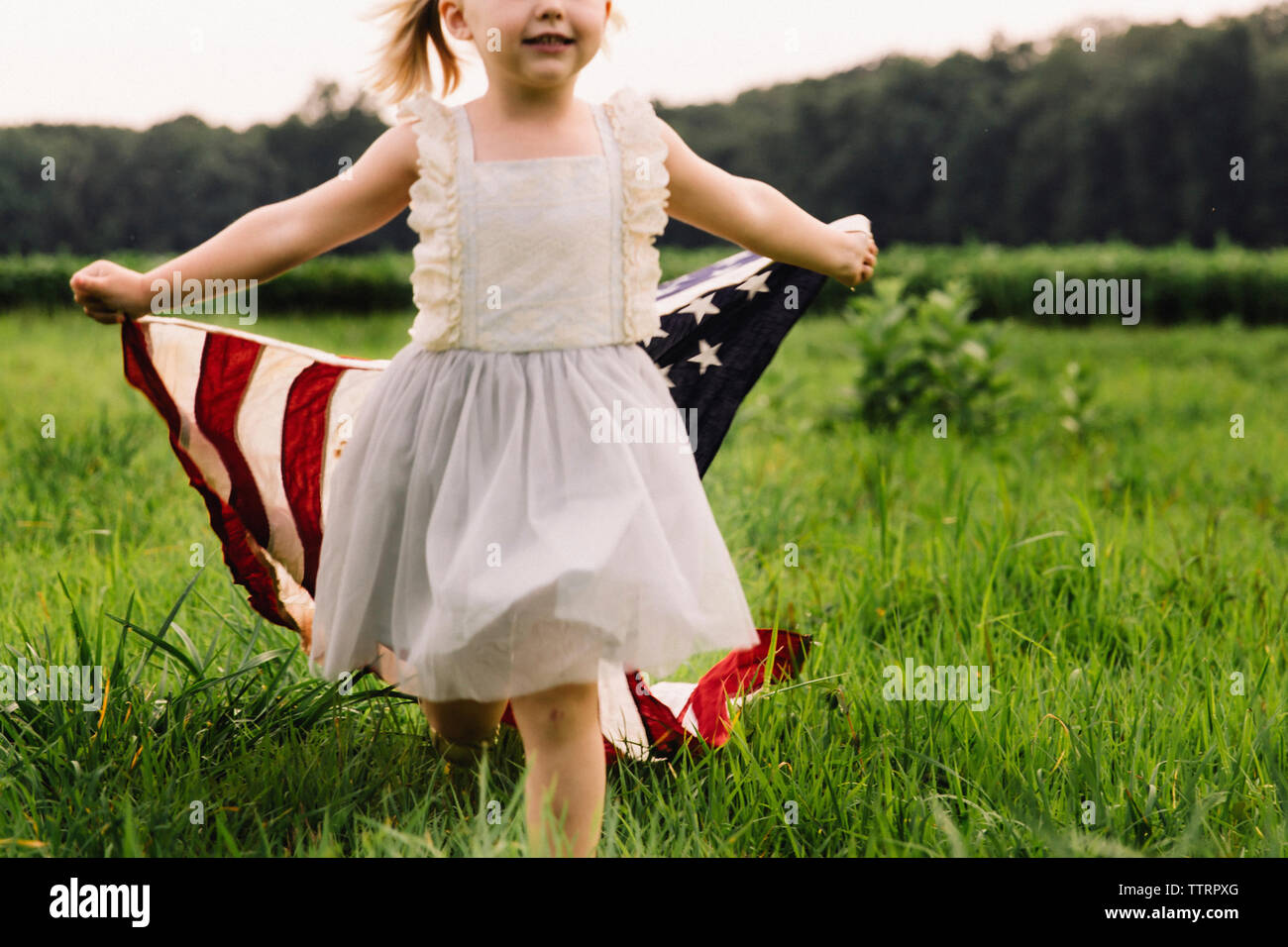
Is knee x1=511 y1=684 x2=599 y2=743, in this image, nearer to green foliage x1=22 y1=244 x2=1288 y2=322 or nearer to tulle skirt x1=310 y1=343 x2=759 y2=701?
tulle skirt x1=310 y1=343 x2=759 y2=701

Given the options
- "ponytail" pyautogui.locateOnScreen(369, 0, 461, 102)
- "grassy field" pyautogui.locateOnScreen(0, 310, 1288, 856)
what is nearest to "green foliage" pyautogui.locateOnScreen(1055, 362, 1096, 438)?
"grassy field" pyautogui.locateOnScreen(0, 310, 1288, 856)

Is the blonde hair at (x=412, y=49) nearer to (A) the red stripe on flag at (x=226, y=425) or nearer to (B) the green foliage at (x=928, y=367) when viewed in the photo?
(A) the red stripe on flag at (x=226, y=425)

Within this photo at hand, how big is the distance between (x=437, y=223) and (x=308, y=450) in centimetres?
79

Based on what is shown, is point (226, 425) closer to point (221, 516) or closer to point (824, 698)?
point (221, 516)

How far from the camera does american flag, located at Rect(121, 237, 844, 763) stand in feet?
7.56

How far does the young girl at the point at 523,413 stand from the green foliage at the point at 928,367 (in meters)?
3.87

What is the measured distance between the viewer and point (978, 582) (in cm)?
304

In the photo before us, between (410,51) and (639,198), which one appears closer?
(639,198)

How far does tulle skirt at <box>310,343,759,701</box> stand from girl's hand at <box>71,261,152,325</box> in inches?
17.7

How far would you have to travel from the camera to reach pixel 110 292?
1.95 m

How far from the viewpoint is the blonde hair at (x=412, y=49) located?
203cm

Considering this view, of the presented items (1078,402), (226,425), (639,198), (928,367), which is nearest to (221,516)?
(226,425)
